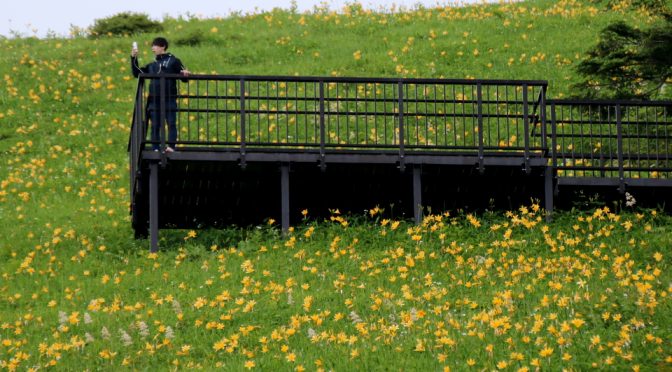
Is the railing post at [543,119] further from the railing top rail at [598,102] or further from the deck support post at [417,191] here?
the deck support post at [417,191]

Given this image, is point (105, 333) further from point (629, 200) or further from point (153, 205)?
point (629, 200)

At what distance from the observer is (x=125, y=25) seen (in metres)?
37.7

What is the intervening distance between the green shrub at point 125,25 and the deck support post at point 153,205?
2002 centimetres

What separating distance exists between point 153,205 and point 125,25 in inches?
809

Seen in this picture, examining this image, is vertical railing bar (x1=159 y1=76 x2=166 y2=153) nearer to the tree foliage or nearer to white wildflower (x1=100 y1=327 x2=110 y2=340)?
white wildflower (x1=100 y1=327 x2=110 y2=340)

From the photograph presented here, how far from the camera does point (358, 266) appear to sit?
16641mm

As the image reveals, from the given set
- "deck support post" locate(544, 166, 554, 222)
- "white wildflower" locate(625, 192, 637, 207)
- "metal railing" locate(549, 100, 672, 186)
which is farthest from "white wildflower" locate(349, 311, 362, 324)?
"white wildflower" locate(625, 192, 637, 207)

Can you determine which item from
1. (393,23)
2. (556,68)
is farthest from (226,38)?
(556,68)

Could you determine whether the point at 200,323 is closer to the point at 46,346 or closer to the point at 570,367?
the point at 46,346

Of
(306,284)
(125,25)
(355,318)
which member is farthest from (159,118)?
(125,25)

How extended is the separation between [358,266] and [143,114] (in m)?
4.53

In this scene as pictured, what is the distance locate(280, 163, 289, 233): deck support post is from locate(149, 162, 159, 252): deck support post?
1884 mm

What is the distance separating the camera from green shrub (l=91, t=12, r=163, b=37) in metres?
37.7

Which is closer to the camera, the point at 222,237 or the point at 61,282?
the point at 61,282
